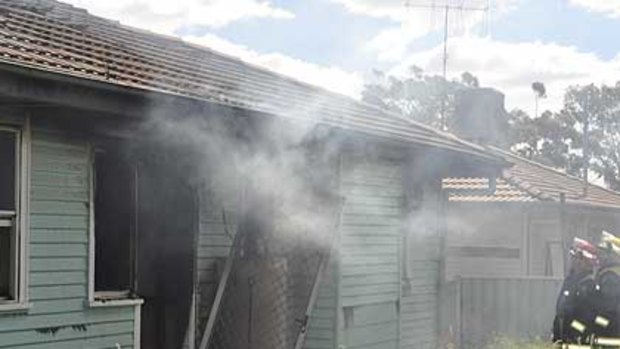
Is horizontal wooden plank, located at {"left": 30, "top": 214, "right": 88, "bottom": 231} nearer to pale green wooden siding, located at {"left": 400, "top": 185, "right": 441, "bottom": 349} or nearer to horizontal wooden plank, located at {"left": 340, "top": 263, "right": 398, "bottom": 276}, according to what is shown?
horizontal wooden plank, located at {"left": 340, "top": 263, "right": 398, "bottom": 276}

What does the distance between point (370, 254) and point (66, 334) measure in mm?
4692

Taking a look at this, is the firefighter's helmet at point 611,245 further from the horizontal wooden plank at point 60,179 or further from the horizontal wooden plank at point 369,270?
the horizontal wooden plank at point 60,179

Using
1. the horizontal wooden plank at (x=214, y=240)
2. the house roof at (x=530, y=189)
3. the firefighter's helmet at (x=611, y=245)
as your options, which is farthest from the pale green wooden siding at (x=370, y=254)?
the house roof at (x=530, y=189)

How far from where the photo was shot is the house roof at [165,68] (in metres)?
7.39

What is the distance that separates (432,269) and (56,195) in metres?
7.11

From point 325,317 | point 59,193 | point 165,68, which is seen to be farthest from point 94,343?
point 325,317

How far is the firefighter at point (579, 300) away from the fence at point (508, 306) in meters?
6.93

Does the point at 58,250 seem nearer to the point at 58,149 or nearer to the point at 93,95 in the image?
the point at 58,149

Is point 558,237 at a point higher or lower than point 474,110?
lower

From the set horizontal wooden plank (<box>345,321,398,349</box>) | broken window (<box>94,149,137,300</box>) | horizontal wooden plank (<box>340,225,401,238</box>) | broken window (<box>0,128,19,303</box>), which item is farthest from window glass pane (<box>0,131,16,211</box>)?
horizontal wooden plank (<box>345,321,398,349</box>)

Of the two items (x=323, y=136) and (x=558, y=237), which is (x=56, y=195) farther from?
(x=558, y=237)

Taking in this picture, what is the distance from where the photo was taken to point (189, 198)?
9.05 meters

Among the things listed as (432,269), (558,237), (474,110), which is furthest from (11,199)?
(474,110)

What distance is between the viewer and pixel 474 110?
2486 cm
